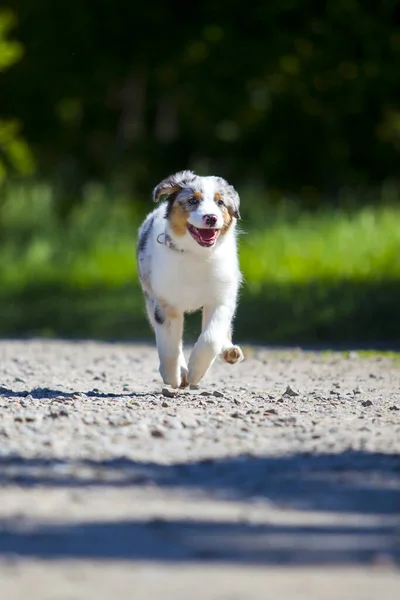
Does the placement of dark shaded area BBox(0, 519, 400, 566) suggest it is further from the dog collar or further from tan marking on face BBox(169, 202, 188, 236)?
the dog collar

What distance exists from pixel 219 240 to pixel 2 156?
50.8ft

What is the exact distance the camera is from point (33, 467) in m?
6.69

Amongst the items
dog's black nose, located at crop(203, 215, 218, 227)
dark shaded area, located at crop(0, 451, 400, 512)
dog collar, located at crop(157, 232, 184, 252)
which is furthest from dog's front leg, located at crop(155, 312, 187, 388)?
dark shaded area, located at crop(0, 451, 400, 512)

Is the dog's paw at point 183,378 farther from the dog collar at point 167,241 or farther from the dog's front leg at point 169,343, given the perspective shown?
the dog collar at point 167,241

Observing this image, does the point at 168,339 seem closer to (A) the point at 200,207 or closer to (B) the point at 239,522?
(A) the point at 200,207

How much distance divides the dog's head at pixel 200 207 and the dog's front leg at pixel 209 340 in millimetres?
518

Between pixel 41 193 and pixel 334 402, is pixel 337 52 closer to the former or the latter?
pixel 41 193

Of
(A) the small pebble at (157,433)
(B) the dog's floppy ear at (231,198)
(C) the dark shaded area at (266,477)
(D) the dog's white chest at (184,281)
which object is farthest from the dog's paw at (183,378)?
(C) the dark shaded area at (266,477)

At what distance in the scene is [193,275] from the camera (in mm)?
9383

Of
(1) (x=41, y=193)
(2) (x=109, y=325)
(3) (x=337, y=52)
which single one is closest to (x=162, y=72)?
→ (3) (x=337, y=52)

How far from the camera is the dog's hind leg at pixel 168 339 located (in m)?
9.37

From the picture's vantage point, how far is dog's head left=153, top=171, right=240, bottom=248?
9.03m

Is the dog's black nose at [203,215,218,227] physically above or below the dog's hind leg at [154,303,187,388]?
above

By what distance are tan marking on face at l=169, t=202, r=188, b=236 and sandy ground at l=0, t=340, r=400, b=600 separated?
3.71ft
